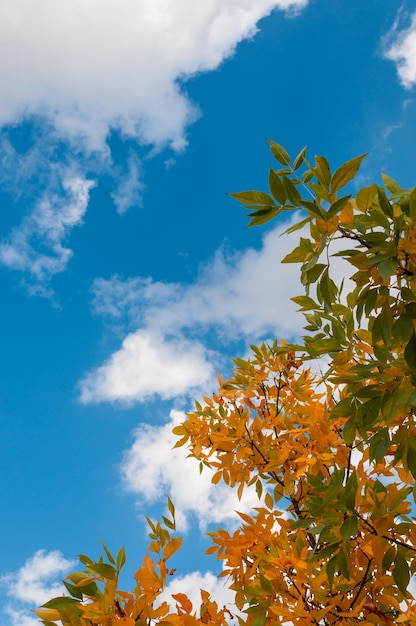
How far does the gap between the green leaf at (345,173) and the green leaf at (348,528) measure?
99 centimetres

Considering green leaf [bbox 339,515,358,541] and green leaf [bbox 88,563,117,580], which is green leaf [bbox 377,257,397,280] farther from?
green leaf [bbox 88,563,117,580]

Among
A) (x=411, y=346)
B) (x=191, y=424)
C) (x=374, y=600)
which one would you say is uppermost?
(x=191, y=424)

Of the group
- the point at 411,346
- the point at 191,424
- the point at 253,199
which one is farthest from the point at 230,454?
the point at 253,199

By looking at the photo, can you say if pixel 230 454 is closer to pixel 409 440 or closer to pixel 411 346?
pixel 409 440

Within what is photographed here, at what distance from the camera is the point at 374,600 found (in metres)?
2.19

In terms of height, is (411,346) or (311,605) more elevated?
(411,346)

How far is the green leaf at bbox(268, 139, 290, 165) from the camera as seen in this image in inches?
60.6

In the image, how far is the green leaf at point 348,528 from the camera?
1608 millimetres

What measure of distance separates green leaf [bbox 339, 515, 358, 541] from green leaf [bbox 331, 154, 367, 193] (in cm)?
99

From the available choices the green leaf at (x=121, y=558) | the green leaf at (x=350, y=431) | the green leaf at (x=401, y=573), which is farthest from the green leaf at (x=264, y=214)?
the green leaf at (x=401, y=573)

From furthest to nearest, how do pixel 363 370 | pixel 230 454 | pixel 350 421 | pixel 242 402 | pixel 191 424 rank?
pixel 242 402
pixel 191 424
pixel 230 454
pixel 350 421
pixel 363 370

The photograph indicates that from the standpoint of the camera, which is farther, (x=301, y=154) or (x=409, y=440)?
(x=409, y=440)

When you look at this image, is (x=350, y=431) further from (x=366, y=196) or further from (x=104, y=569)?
(x=104, y=569)

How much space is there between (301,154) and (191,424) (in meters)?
1.88
